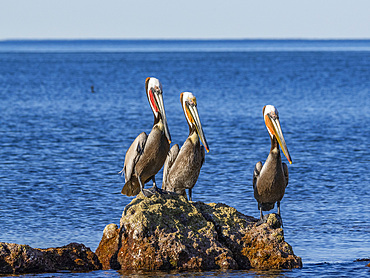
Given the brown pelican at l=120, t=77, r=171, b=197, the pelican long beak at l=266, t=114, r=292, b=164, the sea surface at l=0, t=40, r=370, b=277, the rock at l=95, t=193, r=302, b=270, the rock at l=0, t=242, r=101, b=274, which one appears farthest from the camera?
the sea surface at l=0, t=40, r=370, b=277

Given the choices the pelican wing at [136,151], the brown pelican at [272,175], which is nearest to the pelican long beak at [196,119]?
the pelican wing at [136,151]

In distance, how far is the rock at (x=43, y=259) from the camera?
Answer: 29.3 feet

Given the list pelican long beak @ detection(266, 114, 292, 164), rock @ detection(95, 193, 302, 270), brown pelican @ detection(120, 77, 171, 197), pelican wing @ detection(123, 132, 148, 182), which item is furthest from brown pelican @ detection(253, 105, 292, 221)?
pelican wing @ detection(123, 132, 148, 182)

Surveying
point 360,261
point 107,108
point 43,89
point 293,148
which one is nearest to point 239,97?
point 107,108

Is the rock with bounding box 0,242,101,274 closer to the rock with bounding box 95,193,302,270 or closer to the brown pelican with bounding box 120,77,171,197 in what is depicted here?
the rock with bounding box 95,193,302,270

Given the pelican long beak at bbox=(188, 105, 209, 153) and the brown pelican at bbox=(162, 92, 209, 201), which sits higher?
the pelican long beak at bbox=(188, 105, 209, 153)

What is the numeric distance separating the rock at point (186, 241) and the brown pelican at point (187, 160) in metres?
0.47

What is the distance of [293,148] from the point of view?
2228 centimetres

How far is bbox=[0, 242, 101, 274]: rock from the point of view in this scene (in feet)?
29.3

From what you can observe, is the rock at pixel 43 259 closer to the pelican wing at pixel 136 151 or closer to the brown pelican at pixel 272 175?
the pelican wing at pixel 136 151

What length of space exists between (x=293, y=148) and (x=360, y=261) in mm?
12609

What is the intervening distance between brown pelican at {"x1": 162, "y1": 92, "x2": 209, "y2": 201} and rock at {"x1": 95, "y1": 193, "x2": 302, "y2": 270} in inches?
18.4

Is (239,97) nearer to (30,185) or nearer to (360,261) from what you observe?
(30,185)

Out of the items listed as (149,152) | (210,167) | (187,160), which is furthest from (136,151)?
(210,167)
